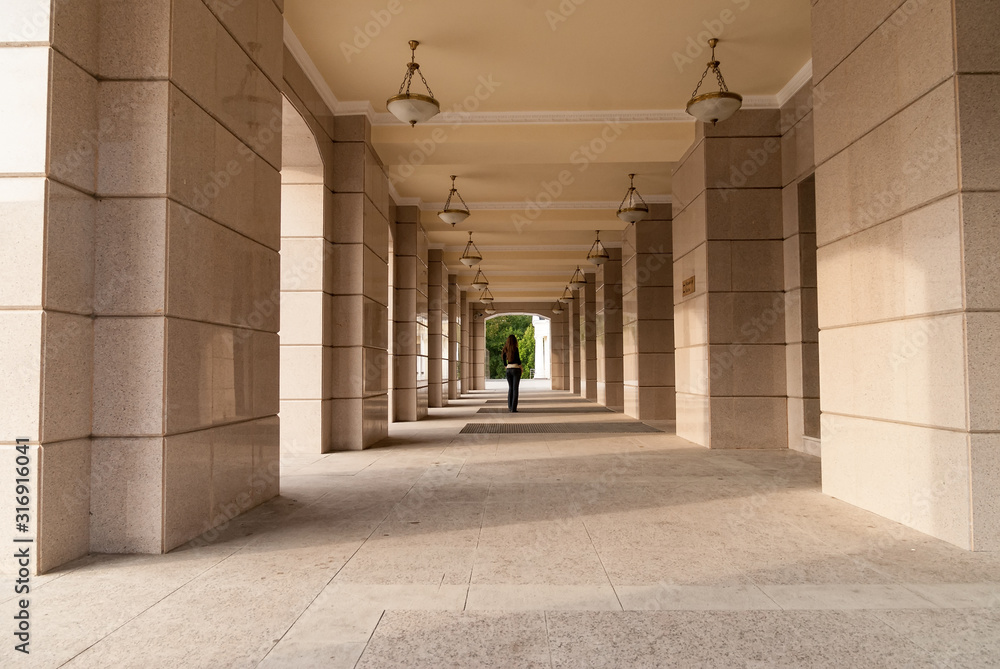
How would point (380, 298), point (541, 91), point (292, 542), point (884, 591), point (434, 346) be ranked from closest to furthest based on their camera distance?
1. point (884, 591)
2. point (292, 542)
3. point (541, 91)
4. point (380, 298)
5. point (434, 346)

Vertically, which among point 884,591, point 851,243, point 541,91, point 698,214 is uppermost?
point 541,91

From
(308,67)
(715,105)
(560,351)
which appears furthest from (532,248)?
(560,351)

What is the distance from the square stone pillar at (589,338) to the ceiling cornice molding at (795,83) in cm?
1310

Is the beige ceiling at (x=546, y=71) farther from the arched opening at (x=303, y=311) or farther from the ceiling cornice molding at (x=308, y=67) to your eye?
the arched opening at (x=303, y=311)

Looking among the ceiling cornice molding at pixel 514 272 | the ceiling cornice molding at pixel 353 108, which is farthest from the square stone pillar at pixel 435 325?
the ceiling cornice molding at pixel 353 108

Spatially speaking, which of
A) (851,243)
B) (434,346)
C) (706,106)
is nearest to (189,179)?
(851,243)

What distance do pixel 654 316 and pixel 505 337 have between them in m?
57.2

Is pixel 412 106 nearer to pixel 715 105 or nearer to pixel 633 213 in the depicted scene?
pixel 715 105

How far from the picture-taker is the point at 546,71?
28.2 feet

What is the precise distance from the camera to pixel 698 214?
9.83 metres

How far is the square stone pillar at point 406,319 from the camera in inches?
569

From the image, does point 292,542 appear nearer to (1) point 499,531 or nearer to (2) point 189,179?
(1) point 499,531

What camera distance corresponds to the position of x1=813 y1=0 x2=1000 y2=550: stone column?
13.8ft

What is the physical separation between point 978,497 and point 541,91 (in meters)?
7.18
